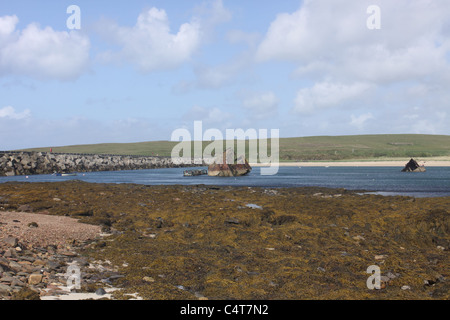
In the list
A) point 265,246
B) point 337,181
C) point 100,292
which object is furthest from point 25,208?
point 337,181

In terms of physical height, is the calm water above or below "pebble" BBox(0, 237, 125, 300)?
below

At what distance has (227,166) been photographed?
66938mm

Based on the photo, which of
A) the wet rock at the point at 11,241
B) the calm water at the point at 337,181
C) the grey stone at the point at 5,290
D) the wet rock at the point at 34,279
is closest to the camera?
the grey stone at the point at 5,290

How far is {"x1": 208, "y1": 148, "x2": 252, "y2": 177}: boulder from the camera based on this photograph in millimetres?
67000

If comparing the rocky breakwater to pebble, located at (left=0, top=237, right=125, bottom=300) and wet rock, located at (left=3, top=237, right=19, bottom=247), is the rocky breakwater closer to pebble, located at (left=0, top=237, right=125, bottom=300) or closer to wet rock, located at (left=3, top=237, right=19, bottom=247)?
wet rock, located at (left=3, top=237, right=19, bottom=247)

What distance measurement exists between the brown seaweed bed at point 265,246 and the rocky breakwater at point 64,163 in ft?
183

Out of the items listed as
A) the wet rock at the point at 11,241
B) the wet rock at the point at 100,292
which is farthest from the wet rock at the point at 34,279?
the wet rock at the point at 11,241

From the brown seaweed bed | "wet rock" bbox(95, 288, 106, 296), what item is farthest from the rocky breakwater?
"wet rock" bbox(95, 288, 106, 296)

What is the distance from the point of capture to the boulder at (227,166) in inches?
2638

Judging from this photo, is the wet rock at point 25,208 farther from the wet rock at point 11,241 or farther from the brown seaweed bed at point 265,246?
the wet rock at point 11,241

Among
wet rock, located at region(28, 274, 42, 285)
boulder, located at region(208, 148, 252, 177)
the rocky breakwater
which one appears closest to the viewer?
wet rock, located at region(28, 274, 42, 285)

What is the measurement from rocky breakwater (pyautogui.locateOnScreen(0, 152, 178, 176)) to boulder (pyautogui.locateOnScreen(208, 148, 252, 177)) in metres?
Result: 37.3

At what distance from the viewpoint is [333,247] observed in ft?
48.3

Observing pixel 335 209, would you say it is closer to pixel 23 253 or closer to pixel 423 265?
pixel 423 265
